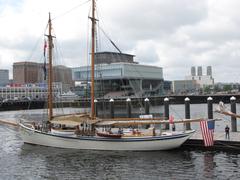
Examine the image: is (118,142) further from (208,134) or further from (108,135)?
(208,134)

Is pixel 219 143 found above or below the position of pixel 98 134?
below

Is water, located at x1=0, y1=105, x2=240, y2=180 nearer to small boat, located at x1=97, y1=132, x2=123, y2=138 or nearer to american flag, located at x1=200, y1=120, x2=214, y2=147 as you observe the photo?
american flag, located at x1=200, y1=120, x2=214, y2=147

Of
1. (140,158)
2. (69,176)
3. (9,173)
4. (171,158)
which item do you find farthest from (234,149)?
(9,173)

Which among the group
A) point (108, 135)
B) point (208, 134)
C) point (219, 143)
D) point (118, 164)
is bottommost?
point (118, 164)

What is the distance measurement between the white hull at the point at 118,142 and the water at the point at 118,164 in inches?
29.6

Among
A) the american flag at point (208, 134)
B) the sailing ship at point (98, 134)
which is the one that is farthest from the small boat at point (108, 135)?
the american flag at point (208, 134)

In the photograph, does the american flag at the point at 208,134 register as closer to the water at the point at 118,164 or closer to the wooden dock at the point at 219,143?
the water at the point at 118,164

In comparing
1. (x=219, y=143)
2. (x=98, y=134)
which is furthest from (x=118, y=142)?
(x=219, y=143)

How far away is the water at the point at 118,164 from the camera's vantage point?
24.9m

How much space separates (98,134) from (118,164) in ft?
20.7

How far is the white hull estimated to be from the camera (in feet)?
105

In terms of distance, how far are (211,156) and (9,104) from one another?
117655mm

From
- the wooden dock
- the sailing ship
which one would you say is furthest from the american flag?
the sailing ship

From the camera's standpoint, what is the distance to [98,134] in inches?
1337
